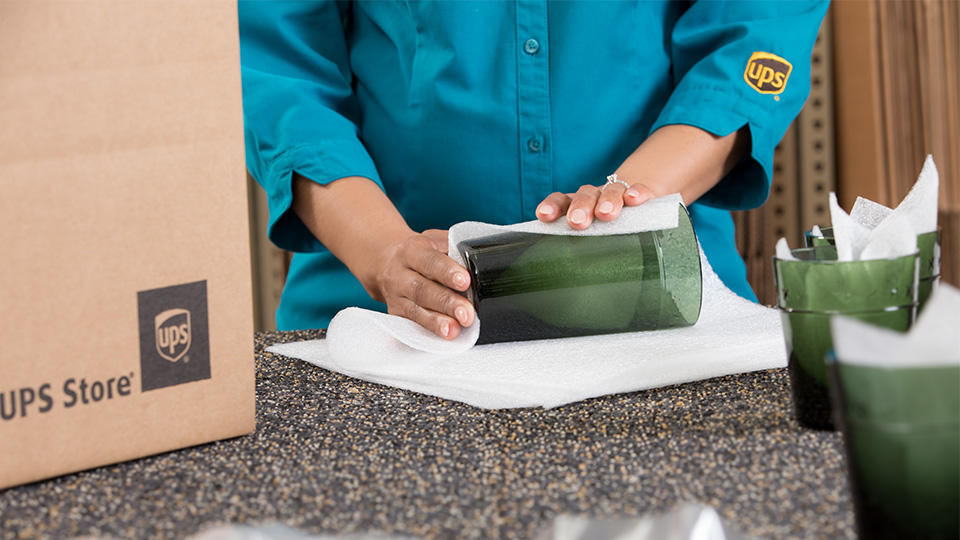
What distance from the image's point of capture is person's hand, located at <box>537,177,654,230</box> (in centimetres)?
78

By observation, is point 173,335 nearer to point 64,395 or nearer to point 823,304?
point 64,395

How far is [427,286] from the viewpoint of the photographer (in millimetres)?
860

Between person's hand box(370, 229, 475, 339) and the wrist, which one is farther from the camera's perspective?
the wrist

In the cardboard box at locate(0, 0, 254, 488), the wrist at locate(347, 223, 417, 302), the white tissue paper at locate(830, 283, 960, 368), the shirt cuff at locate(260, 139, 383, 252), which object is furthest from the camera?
the shirt cuff at locate(260, 139, 383, 252)

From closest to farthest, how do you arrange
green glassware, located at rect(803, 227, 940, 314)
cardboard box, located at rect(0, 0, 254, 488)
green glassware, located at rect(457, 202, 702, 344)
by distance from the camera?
cardboard box, located at rect(0, 0, 254, 488), green glassware, located at rect(803, 227, 940, 314), green glassware, located at rect(457, 202, 702, 344)

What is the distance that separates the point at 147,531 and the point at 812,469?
0.35 meters

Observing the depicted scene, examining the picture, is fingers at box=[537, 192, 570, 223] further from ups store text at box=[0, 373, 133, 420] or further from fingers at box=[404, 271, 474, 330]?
ups store text at box=[0, 373, 133, 420]

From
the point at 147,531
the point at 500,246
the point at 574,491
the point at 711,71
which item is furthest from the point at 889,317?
the point at 711,71

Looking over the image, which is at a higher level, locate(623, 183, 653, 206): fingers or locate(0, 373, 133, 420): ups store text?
locate(623, 183, 653, 206): fingers

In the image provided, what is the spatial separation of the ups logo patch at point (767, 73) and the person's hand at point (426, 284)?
0.41 metres

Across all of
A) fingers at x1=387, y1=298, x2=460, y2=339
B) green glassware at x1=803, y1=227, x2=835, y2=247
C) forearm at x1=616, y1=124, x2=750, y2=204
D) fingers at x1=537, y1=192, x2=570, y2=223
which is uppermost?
forearm at x1=616, y1=124, x2=750, y2=204

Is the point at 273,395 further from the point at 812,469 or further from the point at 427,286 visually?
the point at 812,469

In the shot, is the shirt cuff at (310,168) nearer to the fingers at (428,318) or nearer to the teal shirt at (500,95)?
the teal shirt at (500,95)

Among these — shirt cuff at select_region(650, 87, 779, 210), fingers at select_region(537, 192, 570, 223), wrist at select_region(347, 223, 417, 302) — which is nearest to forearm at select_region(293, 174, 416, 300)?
wrist at select_region(347, 223, 417, 302)
